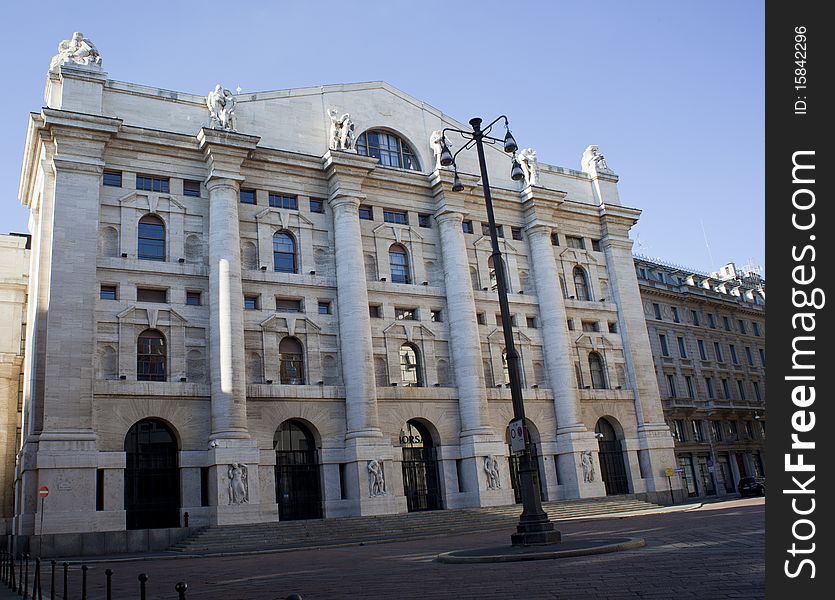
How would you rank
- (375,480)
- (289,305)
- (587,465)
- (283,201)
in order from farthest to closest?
(587,465), (283,201), (289,305), (375,480)

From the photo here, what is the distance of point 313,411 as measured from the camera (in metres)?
40.8

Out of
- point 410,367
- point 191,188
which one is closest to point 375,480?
point 410,367

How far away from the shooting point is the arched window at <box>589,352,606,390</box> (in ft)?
172

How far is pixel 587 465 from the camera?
4728cm

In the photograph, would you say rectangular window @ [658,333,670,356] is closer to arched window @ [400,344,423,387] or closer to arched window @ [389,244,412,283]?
arched window @ [389,244,412,283]

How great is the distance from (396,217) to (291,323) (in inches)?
446

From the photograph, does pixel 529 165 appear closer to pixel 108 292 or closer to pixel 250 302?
pixel 250 302

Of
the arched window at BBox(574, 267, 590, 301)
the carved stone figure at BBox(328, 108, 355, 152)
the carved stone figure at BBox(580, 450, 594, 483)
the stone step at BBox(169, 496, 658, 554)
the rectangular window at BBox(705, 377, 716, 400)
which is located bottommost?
the stone step at BBox(169, 496, 658, 554)

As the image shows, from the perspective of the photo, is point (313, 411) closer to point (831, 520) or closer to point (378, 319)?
point (378, 319)

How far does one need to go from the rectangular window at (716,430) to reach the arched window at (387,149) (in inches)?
1416

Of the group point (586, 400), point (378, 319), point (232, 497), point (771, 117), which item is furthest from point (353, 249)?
point (771, 117)

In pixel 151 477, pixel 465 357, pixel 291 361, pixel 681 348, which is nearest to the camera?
pixel 151 477

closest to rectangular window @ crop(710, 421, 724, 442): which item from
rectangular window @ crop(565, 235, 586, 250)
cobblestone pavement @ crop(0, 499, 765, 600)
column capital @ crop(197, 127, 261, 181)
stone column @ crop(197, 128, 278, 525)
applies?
rectangular window @ crop(565, 235, 586, 250)

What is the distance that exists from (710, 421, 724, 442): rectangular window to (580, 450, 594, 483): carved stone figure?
2297 cm
